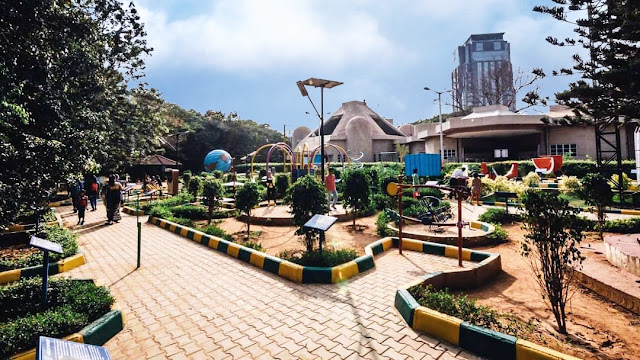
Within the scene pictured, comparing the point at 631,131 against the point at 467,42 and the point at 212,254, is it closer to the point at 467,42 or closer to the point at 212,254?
the point at 212,254

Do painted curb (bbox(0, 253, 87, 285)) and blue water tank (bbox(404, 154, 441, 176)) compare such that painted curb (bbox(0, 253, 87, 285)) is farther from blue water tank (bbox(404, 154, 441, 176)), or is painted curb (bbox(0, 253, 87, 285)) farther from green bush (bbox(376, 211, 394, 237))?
blue water tank (bbox(404, 154, 441, 176))

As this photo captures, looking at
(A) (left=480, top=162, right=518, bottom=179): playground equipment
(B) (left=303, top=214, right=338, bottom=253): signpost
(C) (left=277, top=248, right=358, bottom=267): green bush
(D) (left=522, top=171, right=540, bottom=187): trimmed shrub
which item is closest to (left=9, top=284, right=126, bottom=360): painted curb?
(C) (left=277, top=248, right=358, bottom=267): green bush

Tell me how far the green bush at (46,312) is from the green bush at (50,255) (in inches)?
82.8

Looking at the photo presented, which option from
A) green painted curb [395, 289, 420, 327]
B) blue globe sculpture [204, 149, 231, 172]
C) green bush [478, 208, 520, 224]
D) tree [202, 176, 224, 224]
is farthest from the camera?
blue globe sculpture [204, 149, 231, 172]

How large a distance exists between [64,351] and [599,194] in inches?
419

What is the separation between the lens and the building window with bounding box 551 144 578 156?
92.1 ft

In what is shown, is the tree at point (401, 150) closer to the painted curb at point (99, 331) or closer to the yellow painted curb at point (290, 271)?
the yellow painted curb at point (290, 271)

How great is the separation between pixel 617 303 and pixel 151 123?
68.3 feet

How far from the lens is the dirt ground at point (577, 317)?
3279 mm

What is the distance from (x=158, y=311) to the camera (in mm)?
4254

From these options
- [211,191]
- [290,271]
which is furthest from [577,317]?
[211,191]

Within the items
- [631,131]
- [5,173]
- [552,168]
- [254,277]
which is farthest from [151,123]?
[631,131]

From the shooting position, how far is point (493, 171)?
21828 mm

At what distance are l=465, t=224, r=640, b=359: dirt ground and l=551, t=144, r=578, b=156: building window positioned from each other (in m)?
29.8
